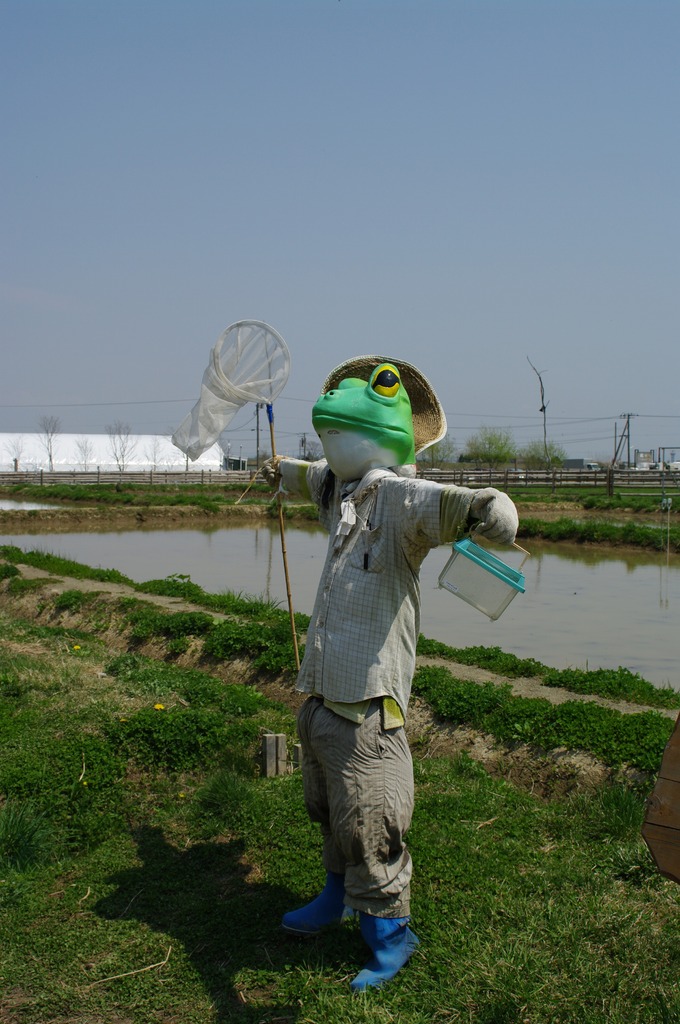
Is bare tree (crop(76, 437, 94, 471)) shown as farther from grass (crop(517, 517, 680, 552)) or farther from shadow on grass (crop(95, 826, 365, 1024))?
shadow on grass (crop(95, 826, 365, 1024))

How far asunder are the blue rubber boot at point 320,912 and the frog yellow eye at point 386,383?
170 cm

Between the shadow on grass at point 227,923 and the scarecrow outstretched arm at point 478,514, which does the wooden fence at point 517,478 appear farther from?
the scarecrow outstretched arm at point 478,514

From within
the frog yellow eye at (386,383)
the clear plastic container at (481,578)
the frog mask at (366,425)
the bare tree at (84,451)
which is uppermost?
the bare tree at (84,451)

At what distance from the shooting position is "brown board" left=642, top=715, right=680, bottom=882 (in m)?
1.57

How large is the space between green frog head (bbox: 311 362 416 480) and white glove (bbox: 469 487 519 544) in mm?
552

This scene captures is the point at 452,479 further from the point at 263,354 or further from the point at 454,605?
the point at 263,354

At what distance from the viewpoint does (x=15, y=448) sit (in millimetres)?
57312

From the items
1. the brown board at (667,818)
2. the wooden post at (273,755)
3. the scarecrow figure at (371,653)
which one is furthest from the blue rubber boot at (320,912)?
the brown board at (667,818)

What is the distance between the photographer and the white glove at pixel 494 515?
275 centimetres

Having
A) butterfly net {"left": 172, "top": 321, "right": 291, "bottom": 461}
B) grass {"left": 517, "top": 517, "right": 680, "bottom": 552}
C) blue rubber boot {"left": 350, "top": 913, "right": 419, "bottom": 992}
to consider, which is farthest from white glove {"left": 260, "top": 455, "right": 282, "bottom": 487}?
grass {"left": 517, "top": 517, "right": 680, "bottom": 552}

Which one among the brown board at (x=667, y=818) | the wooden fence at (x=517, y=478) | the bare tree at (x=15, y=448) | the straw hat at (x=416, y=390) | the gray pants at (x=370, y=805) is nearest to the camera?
the brown board at (x=667, y=818)

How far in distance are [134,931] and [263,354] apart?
2565mm

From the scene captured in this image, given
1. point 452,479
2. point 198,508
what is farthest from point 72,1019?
point 452,479

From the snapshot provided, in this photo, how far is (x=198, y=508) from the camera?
26.8 m
